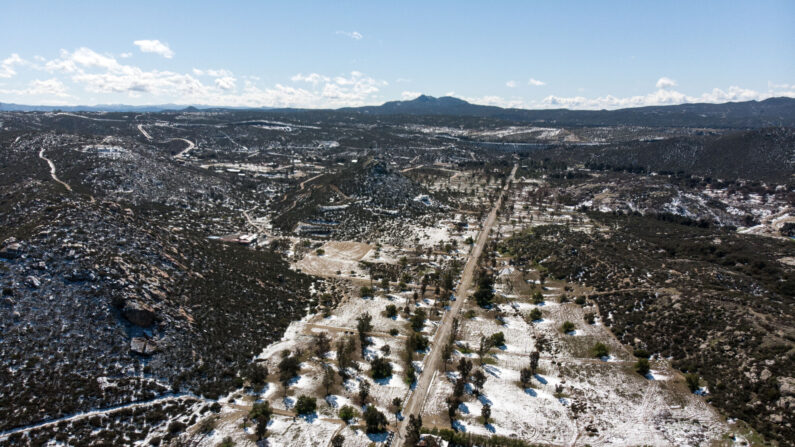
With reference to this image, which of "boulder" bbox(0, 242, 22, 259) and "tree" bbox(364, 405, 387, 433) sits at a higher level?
"boulder" bbox(0, 242, 22, 259)

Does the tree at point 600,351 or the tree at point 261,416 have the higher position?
the tree at point 600,351

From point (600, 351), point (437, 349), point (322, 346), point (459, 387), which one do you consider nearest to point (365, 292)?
point (322, 346)

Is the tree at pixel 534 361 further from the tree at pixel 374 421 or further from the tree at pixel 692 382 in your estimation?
the tree at pixel 374 421

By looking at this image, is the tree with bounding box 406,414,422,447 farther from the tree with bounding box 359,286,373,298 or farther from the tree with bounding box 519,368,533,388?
the tree with bounding box 359,286,373,298

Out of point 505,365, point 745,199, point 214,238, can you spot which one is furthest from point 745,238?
point 214,238

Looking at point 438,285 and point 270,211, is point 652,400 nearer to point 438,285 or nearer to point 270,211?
point 438,285

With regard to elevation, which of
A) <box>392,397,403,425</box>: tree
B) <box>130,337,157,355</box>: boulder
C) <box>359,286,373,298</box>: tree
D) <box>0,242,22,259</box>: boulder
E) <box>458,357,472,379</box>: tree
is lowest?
<box>392,397,403,425</box>: tree

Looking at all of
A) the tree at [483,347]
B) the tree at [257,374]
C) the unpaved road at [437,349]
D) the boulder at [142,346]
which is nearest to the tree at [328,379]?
the tree at [257,374]

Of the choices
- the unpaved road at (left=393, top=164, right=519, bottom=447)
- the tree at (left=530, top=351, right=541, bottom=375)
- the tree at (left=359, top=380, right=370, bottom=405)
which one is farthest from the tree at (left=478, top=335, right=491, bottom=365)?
the tree at (left=359, top=380, right=370, bottom=405)
